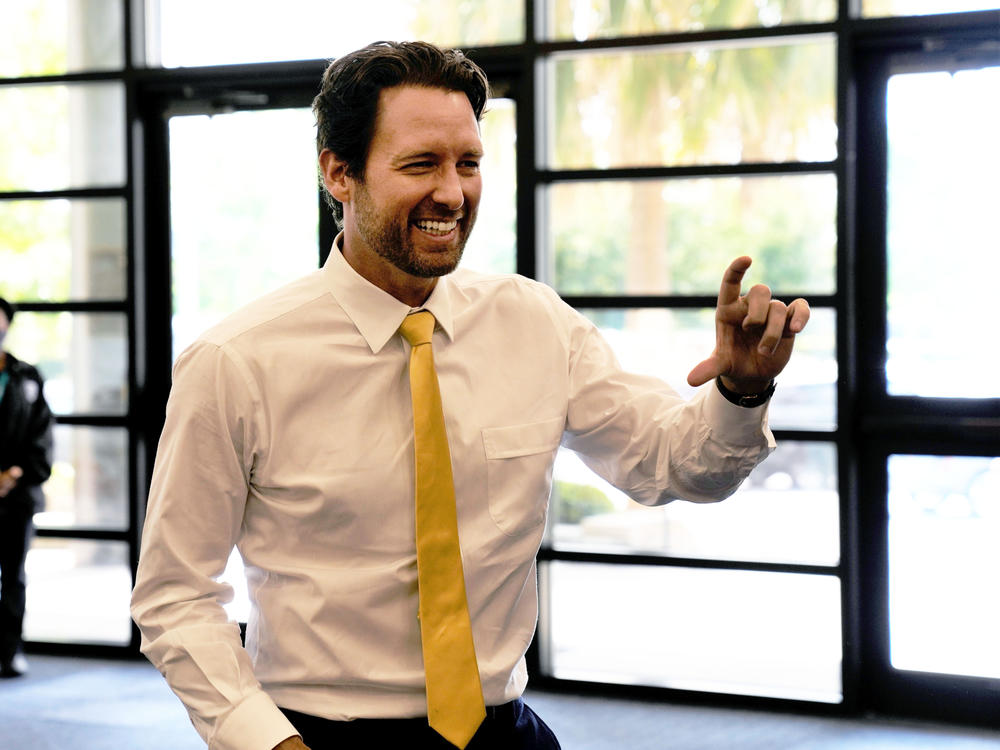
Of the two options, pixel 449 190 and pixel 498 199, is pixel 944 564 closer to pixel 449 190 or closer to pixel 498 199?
pixel 498 199

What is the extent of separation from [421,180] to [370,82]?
147 millimetres

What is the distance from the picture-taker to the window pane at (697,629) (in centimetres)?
407

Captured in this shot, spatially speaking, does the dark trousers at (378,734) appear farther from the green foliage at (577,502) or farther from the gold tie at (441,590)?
the green foliage at (577,502)

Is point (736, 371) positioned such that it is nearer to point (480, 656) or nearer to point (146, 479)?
point (480, 656)

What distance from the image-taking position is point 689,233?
4.20 meters

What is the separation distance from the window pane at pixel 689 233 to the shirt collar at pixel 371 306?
8.59 feet

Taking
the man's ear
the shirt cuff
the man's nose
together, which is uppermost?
the man's ear

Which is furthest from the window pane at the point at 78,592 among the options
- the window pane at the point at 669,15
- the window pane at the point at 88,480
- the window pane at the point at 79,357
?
the window pane at the point at 669,15

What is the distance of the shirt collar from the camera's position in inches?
60.4

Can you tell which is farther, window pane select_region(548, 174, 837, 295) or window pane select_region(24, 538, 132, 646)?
window pane select_region(24, 538, 132, 646)

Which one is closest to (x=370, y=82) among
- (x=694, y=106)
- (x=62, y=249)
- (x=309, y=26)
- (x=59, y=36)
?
(x=694, y=106)

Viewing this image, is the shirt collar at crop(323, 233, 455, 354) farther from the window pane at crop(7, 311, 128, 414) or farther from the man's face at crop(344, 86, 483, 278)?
the window pane at crop(7, 311, 128, 414)

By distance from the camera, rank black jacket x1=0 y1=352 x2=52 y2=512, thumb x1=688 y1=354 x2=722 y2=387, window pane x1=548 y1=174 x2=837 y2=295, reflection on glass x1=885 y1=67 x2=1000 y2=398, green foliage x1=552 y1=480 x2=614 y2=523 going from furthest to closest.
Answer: black jacket x1=0 y1=352 x2=52 y2=512
green foliage x1=552 y1=480 x2=614 y2=523
window pane x1=548 y1=174 x2=837 y2=295
reflection on glass x1=885 y1=67 x2=1000 y2=398
thumb x1=688 y1=354 x2=722 y2=387

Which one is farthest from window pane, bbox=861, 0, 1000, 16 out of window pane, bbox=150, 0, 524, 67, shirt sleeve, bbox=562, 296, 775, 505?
shirt sleeve, bbox=562, 296, 775, 505
